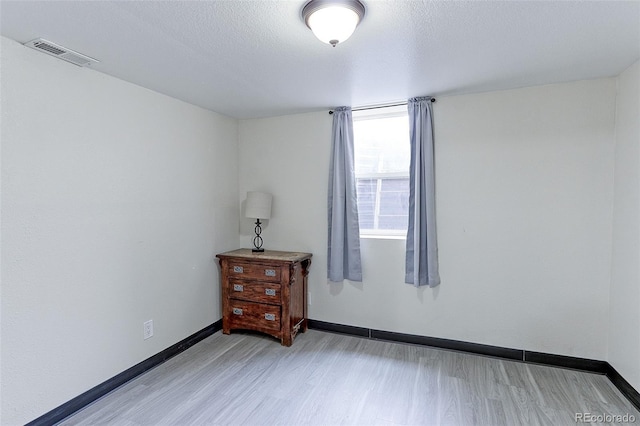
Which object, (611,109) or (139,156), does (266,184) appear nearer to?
(139,156)

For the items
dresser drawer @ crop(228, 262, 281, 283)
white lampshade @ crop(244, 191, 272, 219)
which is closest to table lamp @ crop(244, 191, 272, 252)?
white lampshade @ crop(244, 191, 272, 219)

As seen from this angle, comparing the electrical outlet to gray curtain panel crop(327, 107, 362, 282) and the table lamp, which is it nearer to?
the table lamp

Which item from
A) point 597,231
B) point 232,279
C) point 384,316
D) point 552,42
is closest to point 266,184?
point 232,279

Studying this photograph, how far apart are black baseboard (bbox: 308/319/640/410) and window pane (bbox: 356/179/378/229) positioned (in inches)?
40.5

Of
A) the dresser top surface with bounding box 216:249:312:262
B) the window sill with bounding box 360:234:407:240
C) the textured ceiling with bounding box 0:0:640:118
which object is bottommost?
the dresser top surface with bounding box 216:249:312:262

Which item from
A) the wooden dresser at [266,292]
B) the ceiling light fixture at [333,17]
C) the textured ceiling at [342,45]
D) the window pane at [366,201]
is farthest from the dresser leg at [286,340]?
the ceiling light fixture at [333,17]

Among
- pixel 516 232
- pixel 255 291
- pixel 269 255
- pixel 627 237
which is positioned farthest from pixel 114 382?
pixel 627 237

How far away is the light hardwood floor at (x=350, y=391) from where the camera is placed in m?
1.96

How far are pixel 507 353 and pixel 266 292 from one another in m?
2.09

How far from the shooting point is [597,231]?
2.41m

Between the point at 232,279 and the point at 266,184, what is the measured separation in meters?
1.05

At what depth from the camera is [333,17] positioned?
1436 mm

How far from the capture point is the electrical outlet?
251cm

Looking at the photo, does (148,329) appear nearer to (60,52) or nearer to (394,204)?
(60,52)
